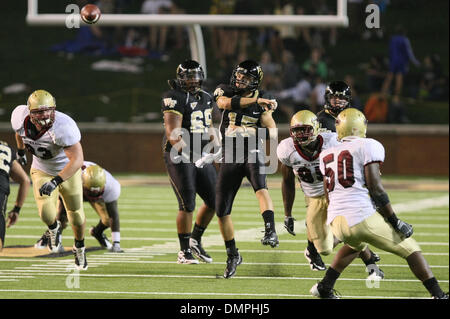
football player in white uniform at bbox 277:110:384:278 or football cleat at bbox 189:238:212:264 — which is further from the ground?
football player in white uniform at bbox 277:110:384:278

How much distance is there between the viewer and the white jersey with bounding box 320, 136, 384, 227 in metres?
6.51

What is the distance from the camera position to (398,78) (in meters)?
18.7

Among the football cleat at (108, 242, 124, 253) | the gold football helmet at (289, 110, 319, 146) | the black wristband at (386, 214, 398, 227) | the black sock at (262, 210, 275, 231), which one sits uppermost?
the gold football helmet at (289, 110, 319, 146)

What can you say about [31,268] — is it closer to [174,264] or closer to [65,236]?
[174,264]

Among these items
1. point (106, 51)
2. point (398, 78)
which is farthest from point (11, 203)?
point (398, 78)

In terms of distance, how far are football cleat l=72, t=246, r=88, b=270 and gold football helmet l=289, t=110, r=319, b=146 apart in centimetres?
200

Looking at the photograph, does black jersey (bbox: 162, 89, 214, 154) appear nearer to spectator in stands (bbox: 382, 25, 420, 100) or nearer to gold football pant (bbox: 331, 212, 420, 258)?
gold football pant (bbox: 331, 212, 420, 258)

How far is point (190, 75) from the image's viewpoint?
26.8 ft

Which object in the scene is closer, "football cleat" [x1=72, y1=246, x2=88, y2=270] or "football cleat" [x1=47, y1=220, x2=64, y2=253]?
"football cleat" [x1=72, y1=246, x2=88, y2=270]

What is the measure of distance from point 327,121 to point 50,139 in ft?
6.99

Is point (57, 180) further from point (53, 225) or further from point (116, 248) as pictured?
point (116, 248)

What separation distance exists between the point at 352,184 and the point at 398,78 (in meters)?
12.4

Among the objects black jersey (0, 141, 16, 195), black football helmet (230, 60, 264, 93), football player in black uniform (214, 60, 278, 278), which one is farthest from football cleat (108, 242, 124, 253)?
black football helmet (230, 60, 264, 93)

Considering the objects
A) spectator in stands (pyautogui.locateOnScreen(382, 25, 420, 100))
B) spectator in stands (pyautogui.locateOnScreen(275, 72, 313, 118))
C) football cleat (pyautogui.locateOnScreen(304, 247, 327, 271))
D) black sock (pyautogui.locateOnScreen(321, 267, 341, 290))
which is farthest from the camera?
spectator in stands (pyautogui.locateOnScreen(382, 25, 420, 100))
